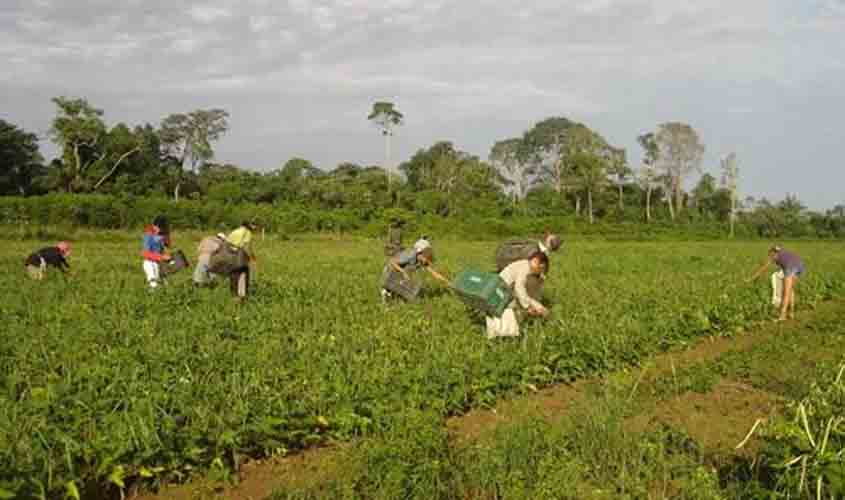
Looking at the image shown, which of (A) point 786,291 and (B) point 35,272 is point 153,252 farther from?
(A) point 786,291

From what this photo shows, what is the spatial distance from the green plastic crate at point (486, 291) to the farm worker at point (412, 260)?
1.98 m

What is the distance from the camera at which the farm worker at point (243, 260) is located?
36.6ft

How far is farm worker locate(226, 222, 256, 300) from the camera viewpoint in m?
11.1

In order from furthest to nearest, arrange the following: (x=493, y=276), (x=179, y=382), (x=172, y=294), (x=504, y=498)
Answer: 1. (x=172, y=294)
2. (x=493, y=276)
3. (x=179, y=382)
4. (x=504, y=498)

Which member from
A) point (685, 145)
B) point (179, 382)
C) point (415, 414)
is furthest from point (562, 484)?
point (685, 145)

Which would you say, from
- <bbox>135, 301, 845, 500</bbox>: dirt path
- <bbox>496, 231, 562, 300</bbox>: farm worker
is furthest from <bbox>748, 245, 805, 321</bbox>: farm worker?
<bbox>496, 231, 562, 300</bbox>: farm worker

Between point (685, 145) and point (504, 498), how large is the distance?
70707 mm

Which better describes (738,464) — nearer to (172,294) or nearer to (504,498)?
(504,498)

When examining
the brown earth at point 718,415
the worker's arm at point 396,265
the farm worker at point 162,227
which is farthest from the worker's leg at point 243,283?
the brown earth at point 718,415

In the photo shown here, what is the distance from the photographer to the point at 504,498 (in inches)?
170

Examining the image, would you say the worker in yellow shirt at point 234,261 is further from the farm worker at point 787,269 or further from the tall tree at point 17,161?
the tall tree at point 17,161

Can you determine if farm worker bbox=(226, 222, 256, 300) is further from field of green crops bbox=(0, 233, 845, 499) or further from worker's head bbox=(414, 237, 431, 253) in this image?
worker's head bbox=(414, 237, 431, 253)

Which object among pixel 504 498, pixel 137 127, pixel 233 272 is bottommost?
pixel 504 498

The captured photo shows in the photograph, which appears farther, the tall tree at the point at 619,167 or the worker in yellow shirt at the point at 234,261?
the tall tree at the point at 619,167
